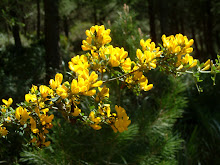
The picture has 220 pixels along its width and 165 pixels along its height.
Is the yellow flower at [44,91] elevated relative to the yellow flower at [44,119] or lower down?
elevated

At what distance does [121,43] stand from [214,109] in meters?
2.16

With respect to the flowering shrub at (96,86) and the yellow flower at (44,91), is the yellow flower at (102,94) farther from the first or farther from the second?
the yellow flower at (44,91)

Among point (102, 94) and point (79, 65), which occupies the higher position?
point (79, 65)

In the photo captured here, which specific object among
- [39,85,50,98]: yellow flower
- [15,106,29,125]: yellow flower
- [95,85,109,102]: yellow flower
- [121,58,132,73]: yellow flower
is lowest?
[15,106,29,125]: yellow flower

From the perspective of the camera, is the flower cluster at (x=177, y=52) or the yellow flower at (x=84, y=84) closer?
the yellow flower at (x=84, y=84)

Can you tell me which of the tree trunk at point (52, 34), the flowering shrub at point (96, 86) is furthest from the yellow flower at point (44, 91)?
the tree trunk at point (52, 34)

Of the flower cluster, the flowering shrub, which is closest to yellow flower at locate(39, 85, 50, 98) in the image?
the flowering shrub

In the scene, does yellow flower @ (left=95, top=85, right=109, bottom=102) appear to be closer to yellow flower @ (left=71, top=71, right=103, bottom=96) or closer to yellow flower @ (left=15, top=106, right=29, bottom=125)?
yellow flower @ (left=71, top=71, right=103, bottom=96)

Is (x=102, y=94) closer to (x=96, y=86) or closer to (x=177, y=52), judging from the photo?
(x=96, y=86)

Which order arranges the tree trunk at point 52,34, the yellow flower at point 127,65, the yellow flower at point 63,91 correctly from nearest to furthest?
the yellow flower at point 63,91, the yellow flower at point 127,65, the tree trunk at point 52,34

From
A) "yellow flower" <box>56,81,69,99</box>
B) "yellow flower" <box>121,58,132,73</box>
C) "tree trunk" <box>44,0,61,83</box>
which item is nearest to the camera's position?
"yellow flower" <box>56,81,69,99</box>

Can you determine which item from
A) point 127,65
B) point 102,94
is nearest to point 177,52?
point 127,65

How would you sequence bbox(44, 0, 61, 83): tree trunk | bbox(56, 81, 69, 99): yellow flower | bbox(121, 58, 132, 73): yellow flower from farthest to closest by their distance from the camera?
1. bbox(44, 0, 61, 83): tree trunk
2. bbox(121, 58, 132, 73): yellow flower
3. bbox(56, 81, 69, 99): yellow flower

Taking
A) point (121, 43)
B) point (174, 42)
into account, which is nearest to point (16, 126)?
point (174, 42)
